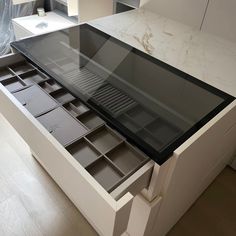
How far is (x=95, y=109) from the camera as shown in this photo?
85 cm

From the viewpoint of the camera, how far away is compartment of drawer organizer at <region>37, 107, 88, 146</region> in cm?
84

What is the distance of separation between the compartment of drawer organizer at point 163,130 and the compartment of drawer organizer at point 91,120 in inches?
7.7

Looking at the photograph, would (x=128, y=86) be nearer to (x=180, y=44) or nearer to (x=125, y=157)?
(x=125, y=157)

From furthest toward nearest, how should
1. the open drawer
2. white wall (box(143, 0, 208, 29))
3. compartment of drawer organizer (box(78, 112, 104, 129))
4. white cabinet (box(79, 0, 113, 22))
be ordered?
white cabinet (box(79, 0, 113, 22)) < white wall (box(143, 0, 208, 29)) < compartment of drawer organizer (box(78, 112, 104, 129)) < the open drawer

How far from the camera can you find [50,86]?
3.44 ft

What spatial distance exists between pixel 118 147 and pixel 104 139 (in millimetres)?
67

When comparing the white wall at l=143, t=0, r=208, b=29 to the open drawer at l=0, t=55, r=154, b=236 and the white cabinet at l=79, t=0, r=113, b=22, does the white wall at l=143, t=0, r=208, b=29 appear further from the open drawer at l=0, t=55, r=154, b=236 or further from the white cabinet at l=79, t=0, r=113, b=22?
the open drawer at l=0, t=55, r=154, b=236

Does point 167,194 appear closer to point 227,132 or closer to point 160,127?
point 160,127

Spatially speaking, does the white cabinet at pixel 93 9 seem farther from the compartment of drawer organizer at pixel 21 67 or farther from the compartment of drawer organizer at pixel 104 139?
the compartment of drawer organizer at pixel 104 139

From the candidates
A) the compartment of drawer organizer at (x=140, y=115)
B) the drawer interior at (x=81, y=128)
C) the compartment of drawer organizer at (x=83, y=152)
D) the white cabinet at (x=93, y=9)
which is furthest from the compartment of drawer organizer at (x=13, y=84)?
the white cabinet at (x=93, y=9)

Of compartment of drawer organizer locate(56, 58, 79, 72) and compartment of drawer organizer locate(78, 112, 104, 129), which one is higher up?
compartment of drawer organizer locate(56, 58, 79, 72)

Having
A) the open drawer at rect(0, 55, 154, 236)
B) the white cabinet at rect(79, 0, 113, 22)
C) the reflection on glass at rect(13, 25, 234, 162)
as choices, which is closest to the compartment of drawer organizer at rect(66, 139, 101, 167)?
the open drawer at rect(0, 55, 154, 236)

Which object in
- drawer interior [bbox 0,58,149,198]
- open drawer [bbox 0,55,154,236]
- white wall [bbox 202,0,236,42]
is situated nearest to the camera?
open drawer [bbox 0,55,154,236]

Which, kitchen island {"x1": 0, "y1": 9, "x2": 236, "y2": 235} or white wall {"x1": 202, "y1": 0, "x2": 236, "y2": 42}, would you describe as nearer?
kitchen island {"x1": 0, "y1": 9, "x2": 236, "y2": 235}
